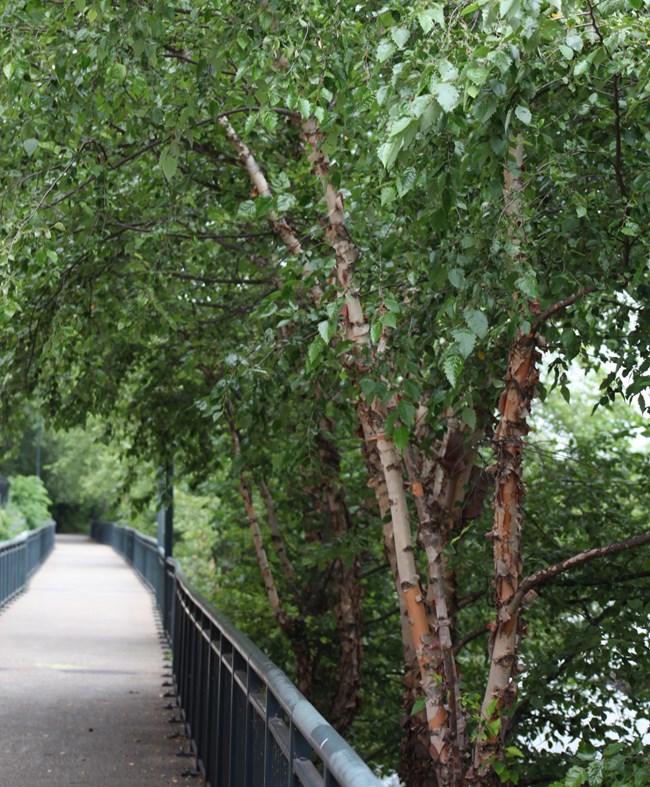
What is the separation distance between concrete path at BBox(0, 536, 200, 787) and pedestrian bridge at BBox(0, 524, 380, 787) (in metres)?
0.02

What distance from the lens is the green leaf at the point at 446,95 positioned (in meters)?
3.72

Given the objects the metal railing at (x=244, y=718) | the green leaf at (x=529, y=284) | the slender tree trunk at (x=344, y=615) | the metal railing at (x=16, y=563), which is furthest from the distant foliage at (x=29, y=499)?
the green leaf at (x=529, y=284)

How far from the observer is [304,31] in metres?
5.84

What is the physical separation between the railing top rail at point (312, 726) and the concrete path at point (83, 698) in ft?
9.60

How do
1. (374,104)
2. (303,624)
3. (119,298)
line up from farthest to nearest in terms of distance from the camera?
(303,624), (119,298), (374,104)

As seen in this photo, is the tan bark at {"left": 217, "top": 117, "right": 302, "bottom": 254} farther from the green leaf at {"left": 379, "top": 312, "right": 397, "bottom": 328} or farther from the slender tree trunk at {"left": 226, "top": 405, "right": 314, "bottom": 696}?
the slender tree trunk at {"left": 226, "top": 405, "right": 314, "bottom": 696}

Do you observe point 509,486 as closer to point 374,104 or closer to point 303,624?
point 374,104

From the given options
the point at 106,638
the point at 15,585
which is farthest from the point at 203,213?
the point at 15,585

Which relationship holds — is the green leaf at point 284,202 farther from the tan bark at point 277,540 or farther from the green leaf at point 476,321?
the tan bark at point 277,540

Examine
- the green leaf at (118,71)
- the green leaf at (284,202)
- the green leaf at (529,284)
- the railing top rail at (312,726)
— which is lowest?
the railing top rail at (312,726)

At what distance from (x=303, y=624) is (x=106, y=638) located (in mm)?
8316

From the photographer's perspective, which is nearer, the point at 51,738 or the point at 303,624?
the point at 51,738

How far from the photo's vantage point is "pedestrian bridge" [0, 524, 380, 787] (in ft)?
16.2

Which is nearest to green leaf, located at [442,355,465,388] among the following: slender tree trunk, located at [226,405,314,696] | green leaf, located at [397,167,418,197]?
green leaf, located at [397,167,418,197]
